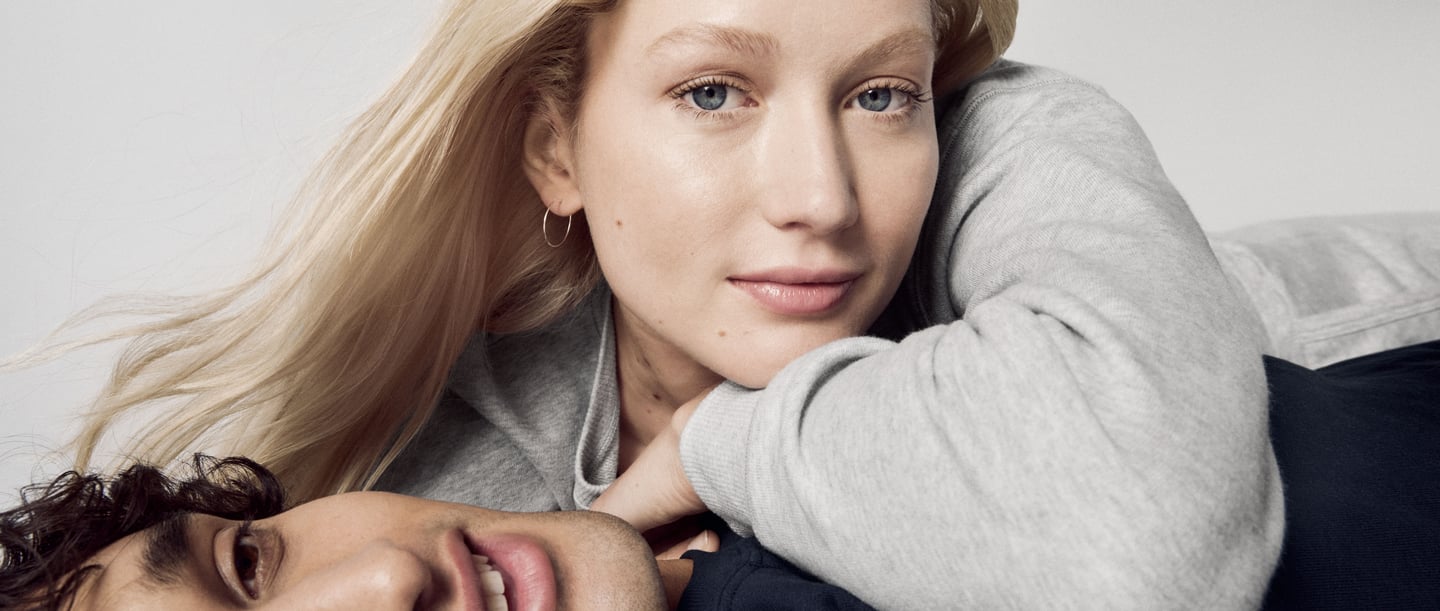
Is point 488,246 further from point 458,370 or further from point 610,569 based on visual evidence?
point 610,569

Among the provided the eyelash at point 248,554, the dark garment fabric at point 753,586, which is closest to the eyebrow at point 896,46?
the dark garment fabric at point 753,586

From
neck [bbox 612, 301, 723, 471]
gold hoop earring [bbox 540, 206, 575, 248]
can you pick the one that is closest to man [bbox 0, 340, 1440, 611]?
neck [bbox 612, 301, 723, 471]

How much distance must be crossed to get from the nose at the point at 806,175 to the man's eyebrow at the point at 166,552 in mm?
683

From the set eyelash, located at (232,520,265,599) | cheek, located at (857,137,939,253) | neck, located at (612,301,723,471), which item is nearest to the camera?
eyelash, located at (232,520,265,599)

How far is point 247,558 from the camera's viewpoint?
1.34 metres

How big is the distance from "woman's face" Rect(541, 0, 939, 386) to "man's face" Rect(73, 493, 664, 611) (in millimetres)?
300

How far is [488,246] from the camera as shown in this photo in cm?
171

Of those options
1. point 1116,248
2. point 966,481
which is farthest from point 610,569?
point 1116,248

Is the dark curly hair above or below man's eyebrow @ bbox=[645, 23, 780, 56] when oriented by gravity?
below

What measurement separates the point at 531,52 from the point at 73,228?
105 cm

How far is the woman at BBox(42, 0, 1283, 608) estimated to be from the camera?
1.07 metres

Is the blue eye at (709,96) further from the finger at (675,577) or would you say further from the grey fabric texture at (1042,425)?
the finger at (675,577)

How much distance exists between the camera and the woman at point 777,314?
3.52 ft

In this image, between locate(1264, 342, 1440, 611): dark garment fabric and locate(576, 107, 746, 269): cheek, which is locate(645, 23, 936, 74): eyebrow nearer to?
locate(576, 107, 746, 269): cheek
